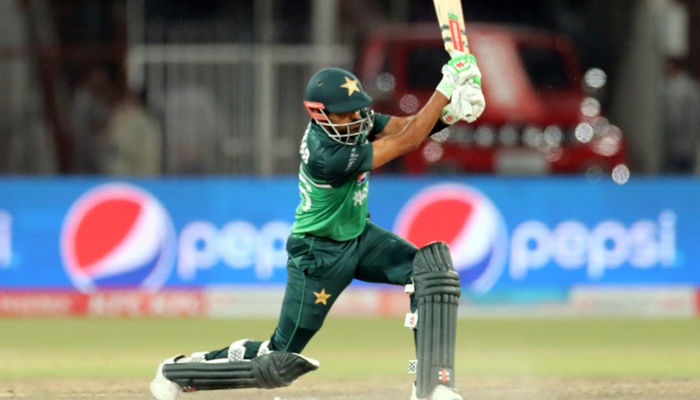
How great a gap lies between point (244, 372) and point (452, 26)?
6.74 feet

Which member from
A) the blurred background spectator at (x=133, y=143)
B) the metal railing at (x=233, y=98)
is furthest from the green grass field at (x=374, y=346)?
the metal railing at (x=233, y=98)

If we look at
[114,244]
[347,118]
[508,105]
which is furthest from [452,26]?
[508,105]

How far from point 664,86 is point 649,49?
885mm

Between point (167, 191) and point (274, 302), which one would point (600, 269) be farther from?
point (167, 191)

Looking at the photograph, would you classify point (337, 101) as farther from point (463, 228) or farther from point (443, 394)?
point (463, 228)

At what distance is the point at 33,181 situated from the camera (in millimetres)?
11336

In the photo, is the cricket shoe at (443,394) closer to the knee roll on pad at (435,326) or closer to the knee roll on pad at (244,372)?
the knee roll on pad at (435,326)

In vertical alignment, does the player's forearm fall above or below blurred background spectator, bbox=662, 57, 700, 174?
below

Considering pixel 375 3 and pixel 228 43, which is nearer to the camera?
pixel 228 43

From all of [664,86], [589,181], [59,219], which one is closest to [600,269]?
[589,181]

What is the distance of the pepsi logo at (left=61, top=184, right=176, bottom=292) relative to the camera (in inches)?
439

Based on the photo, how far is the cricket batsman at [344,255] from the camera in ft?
19.1

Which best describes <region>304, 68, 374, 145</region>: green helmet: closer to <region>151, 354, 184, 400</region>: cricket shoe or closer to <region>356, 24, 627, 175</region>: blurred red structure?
<region>151, 354, 184, 400</region>: cricket shoe

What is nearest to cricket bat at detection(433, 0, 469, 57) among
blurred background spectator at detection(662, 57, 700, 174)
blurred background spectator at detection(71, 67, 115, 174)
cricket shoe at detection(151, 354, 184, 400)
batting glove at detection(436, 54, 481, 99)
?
batting glove at detection(436, 54, 481, 99)
